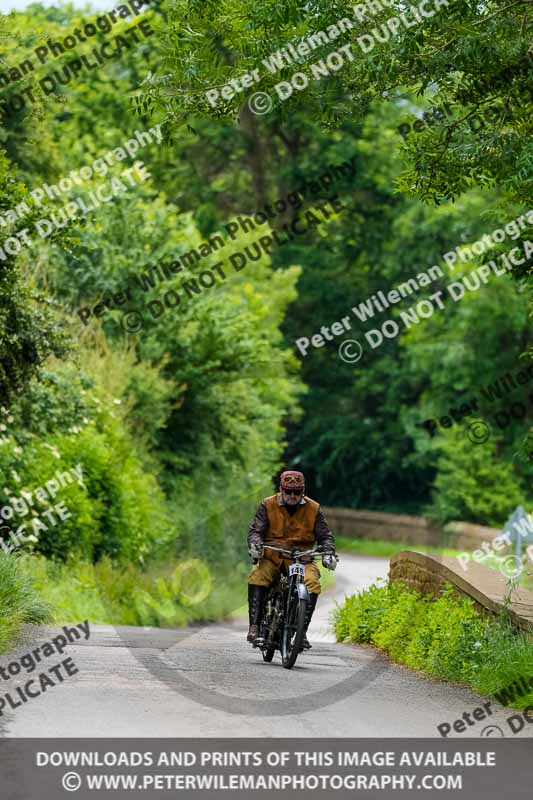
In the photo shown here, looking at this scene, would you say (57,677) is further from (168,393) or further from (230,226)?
(230,226)

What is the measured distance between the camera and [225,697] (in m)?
10.3

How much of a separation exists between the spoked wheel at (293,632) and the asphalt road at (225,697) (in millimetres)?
128

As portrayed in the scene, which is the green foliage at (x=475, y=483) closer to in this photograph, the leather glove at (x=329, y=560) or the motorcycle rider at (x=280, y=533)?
the motorcycle rider at (x=280, y=533)

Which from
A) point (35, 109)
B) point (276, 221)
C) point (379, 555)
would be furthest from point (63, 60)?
point (35, 109)

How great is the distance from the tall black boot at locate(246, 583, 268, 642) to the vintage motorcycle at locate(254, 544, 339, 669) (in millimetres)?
39

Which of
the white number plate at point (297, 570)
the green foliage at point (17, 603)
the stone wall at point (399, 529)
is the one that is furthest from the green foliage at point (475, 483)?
the white number plate at point (297, 570)

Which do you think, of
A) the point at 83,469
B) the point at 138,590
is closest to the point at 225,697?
the point at 83,469

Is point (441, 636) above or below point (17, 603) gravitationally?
below

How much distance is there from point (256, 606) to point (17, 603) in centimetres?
247

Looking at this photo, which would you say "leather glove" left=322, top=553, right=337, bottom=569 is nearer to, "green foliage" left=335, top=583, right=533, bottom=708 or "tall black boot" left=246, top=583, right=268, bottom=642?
"tall black boot" left=246, top=583, right=268, bottom=642

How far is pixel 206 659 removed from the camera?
42.5 ft

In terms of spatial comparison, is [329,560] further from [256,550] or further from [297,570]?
[256,550]

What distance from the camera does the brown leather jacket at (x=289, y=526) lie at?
43.0 feet

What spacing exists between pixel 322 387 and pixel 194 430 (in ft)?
80.5
